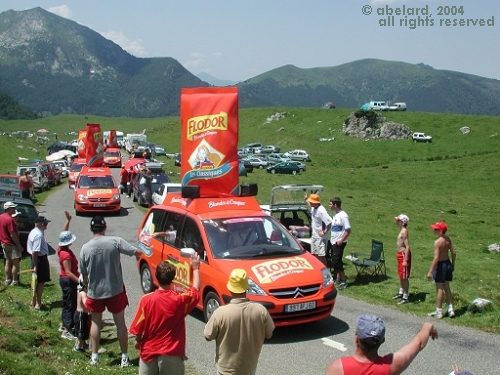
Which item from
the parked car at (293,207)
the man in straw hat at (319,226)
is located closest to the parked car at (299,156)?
the parked car at (293,207)

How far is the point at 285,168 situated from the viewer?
52625mm

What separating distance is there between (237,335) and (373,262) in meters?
7.93

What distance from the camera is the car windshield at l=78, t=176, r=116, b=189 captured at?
81.5 feet

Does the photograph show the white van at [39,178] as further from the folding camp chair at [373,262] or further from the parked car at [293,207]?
the folding camp chair at [373,262]

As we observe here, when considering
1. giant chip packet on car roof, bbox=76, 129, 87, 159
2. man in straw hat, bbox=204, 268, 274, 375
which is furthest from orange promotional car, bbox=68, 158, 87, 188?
man in straw hat, bbox=204, 268, 274, 375

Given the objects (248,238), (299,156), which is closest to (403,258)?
(248,238)

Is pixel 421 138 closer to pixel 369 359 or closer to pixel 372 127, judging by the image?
pixel 372 127

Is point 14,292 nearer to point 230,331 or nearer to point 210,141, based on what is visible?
point 210,141

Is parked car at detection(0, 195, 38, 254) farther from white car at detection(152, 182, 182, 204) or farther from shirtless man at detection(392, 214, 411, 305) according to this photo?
shirtless man at detection(392, 214, 411, 305)

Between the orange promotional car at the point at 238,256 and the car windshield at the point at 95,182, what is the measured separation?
545 inches

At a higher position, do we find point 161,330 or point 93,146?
point 93,146

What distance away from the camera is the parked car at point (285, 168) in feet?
172

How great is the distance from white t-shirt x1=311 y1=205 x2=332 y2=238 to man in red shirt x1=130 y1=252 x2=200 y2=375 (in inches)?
259

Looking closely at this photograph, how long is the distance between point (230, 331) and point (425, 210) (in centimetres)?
2601
